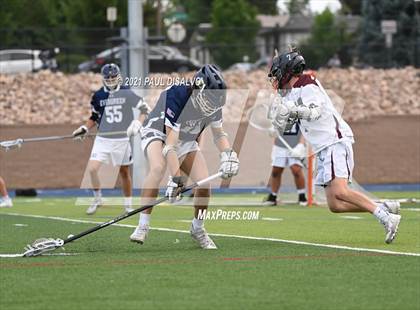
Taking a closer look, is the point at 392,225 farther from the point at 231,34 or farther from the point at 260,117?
the point at 231,34

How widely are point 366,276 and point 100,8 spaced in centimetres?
3725

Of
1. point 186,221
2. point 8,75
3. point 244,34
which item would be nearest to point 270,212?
point 186,221

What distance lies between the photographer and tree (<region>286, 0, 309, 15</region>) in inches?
3019

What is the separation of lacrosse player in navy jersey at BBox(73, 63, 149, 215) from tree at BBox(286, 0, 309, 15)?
60139mm

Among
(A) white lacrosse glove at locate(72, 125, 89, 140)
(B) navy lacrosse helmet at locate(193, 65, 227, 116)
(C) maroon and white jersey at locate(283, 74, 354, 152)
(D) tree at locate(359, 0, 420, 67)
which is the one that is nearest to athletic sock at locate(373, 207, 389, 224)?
(C) maroon and white jersey at locate(283, 74, 354, 152)

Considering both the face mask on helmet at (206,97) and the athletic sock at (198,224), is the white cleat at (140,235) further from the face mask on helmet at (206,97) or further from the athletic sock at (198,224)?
the face mask on helmet at (206,97)

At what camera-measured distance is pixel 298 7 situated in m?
77.8

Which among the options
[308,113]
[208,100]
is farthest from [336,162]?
[208,100]

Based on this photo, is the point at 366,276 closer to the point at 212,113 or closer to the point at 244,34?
the point at 212,113

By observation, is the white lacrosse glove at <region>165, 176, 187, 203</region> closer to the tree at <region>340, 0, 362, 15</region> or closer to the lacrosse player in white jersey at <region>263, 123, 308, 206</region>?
the lacrosse player in white jersey at <region>263, 123, 308, 206</region>

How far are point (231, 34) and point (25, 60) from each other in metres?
9.71

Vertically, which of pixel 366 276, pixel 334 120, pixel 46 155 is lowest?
pixel 46 155

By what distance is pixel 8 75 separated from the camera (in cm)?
3142

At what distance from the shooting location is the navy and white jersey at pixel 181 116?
34.4 ft
